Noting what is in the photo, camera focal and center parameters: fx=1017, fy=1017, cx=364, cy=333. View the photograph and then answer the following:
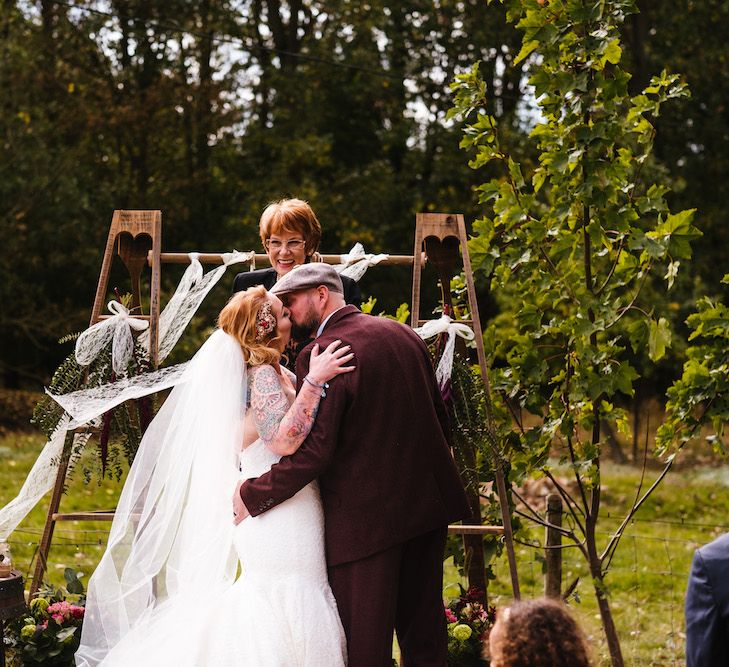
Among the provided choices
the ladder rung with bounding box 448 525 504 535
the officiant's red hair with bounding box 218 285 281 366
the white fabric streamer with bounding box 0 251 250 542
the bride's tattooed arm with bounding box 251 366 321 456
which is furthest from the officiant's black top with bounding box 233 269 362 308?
the ladder rung with bounding box 448 525 504 535

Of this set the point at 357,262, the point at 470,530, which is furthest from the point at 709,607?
the point at 357,262

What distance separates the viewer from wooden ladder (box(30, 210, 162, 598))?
4488 millimetres

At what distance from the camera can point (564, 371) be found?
4.92 m

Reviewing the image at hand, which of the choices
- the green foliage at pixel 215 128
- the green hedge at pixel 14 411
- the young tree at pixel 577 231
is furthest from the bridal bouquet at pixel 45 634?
the green hedge at pixel 14 411

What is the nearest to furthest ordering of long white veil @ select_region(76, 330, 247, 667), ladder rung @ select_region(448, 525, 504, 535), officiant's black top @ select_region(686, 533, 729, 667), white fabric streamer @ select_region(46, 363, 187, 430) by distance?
officiant's black top @ select_region(686, 533, 729, 667), long white veil @ select_region(76, 330, 247, 667), white fabric streamer @ select_region(46, 363, 187, 430), ladder rung @ select_region(448, 525, 504, 535)

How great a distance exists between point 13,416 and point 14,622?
1039 cm

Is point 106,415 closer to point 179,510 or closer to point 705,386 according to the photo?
point 179,510

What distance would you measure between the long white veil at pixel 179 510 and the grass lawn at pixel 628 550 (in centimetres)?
107

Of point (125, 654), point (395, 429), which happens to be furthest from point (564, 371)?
point (125, 654)

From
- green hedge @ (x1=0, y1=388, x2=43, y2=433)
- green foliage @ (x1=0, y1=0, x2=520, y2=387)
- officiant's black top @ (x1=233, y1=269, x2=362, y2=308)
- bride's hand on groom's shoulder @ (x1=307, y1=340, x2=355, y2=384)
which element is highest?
green foliage @ (x1=0, y1=0, x2=520, y2=387)

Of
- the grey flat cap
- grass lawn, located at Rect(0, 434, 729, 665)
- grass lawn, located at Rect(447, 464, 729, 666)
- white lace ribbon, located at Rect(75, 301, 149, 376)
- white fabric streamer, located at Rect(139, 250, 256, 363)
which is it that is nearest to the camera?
the grey flat cap

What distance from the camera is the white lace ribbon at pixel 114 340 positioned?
456 centimetres

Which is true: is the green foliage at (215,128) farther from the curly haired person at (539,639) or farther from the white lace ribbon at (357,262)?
the curly haired person at (539,639)

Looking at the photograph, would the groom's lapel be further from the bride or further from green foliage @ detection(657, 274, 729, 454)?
green foliage @ detection(657, 274, 729, 454)
